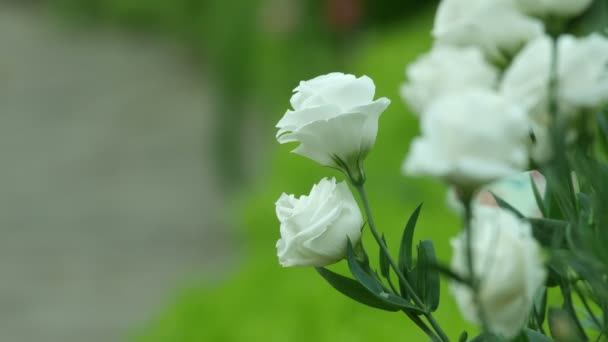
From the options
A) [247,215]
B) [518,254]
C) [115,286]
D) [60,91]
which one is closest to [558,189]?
[518,254]

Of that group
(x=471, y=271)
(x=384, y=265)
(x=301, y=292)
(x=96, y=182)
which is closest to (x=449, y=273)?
(x=471, y=271)

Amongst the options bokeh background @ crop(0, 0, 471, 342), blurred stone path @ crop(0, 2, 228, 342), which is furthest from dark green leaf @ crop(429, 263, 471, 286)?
blurred stone path @ crop(0, 2, 228, 342)

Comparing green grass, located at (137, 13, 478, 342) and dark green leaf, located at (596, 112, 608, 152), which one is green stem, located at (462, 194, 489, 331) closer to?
dark green leaf, located at (596, 112, 608, 152)

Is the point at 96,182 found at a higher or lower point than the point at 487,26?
lower

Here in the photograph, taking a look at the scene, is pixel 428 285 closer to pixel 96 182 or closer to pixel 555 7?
pixel 555 7

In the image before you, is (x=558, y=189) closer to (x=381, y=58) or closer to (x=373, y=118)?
(x=373, y=118)

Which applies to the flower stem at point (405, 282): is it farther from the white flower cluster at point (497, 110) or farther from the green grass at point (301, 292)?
the green grass at point (301, 292)
